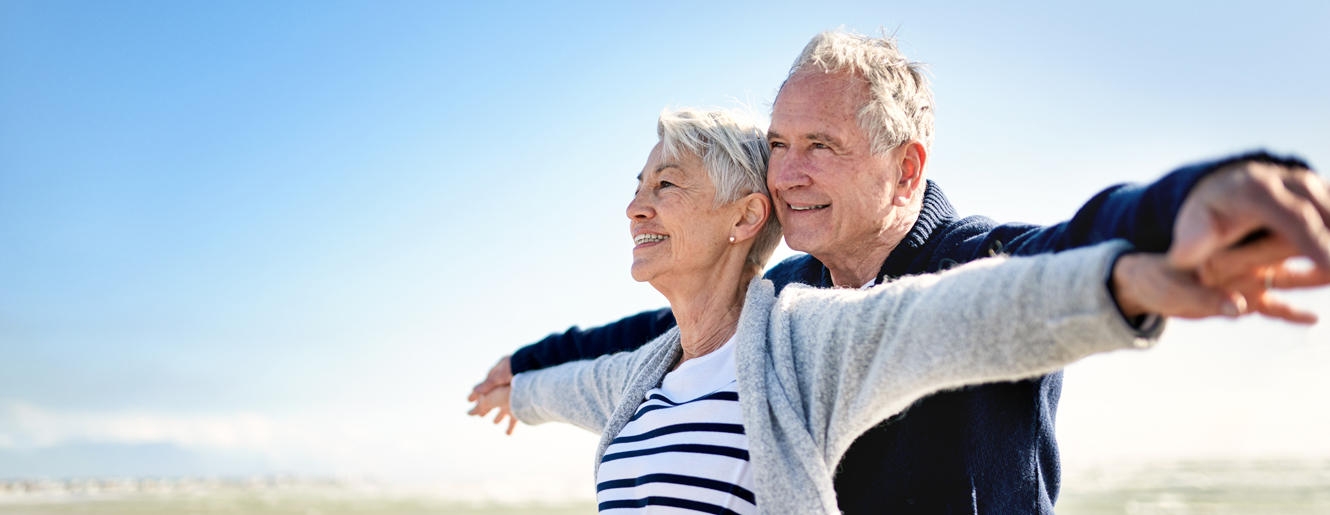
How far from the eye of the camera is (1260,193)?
3.12ft

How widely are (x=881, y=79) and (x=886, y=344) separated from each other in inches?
54.6

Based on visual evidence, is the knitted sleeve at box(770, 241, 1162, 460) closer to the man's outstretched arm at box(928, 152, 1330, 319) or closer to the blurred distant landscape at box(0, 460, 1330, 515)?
the man's outstretched arm at box(928, 152, 1330, 319)

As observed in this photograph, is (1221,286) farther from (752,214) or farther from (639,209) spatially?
(639,209)

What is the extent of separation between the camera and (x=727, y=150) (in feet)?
8.24

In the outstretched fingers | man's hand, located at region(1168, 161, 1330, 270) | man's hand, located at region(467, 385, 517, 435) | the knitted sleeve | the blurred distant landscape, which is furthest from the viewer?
the blurred distant landscape

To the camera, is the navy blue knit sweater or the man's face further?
the man's face

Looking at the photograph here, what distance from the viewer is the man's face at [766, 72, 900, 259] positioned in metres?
2.48

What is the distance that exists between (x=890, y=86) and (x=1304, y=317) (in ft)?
5.57

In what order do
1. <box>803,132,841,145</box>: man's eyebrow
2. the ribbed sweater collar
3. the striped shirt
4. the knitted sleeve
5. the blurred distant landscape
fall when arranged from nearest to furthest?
the knitted sleeve → the striped shirt → the ribbed sweater collar → <box>803,132,841,145</box>: man's eyebrow → the blurred distant landscape

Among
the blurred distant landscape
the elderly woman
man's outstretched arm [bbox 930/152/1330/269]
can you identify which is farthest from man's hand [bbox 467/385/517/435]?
the blurred distant landscape

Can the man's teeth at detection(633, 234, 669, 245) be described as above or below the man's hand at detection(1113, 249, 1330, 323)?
above

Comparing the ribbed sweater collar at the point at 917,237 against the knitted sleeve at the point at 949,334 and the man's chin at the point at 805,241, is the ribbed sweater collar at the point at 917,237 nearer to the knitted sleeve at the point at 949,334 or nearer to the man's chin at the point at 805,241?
the man's chin at the point at 805,241

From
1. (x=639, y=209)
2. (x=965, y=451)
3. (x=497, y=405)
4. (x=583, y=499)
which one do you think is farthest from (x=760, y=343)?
(x=583, y=499)

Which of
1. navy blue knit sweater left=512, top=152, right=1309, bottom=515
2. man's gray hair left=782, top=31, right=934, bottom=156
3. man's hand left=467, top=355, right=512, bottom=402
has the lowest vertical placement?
navy blue knit sweater left=512, top=152, right=1309, bottom=515
